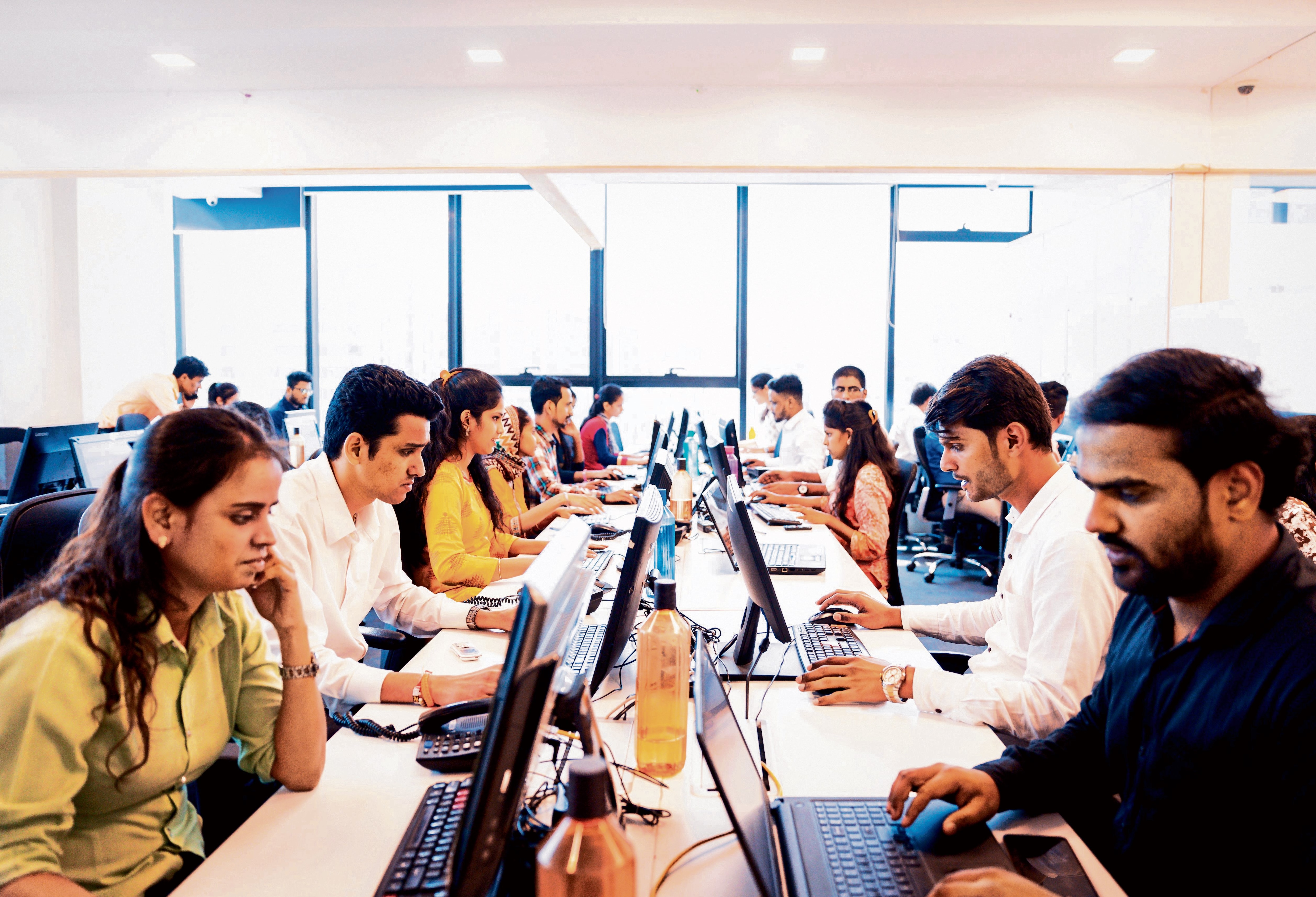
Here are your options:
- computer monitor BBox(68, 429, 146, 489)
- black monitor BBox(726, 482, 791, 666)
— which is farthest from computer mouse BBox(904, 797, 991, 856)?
computer monitor BBox(68, 429, 146, 489)

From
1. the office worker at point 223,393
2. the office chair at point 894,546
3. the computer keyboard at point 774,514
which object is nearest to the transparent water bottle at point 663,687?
the office chair at point 894,546

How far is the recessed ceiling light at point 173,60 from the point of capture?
13.6 feet

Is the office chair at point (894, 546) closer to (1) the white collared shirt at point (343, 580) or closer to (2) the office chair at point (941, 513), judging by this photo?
(1) the white collared shirt at point (343, 580)

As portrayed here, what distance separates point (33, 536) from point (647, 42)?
11.2 feet

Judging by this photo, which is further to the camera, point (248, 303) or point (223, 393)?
point (248, 303)

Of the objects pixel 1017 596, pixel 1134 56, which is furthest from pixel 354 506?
pixel 1134 56

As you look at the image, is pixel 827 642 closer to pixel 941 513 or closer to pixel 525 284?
pixel 941 513

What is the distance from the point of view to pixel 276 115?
15.3 ft

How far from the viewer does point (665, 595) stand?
1248 mm

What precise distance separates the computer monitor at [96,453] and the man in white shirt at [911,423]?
479cm

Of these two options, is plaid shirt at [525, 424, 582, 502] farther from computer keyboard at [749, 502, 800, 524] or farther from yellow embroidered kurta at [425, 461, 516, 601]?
yellow embroidered kurta at [425, 461, 516, 601]

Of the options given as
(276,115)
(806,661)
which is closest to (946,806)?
(806,661)

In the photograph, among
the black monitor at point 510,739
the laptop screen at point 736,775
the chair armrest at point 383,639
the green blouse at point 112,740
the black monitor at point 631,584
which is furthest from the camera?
the chair armrest at point 383,639

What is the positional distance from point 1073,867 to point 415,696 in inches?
44.2
